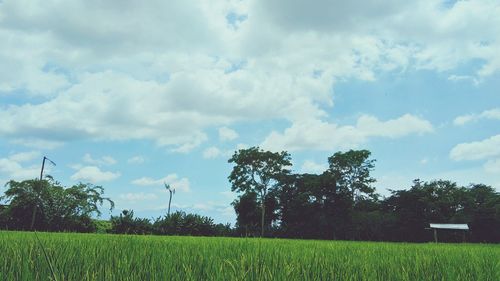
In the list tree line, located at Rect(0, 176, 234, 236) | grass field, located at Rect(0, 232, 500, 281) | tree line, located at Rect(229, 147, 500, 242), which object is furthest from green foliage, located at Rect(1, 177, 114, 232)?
grass field, located at Rect(0, 232, 500, 281)

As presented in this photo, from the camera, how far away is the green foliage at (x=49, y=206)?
115 ft

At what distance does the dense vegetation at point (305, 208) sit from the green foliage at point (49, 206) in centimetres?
8

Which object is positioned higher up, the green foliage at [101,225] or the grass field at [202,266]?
the green foliage at [101,225]

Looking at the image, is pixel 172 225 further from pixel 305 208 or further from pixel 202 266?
pixel 202 266

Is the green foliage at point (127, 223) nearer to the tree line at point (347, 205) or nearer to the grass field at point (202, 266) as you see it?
the tree line at point (347, 205)

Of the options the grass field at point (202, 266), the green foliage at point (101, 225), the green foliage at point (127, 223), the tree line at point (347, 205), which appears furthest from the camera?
the tree line at point (347, 205)

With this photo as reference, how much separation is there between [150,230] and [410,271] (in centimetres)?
2953

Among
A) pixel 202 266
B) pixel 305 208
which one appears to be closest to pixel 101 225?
pixel 305 208

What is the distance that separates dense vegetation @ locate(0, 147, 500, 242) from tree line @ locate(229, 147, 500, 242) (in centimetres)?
10

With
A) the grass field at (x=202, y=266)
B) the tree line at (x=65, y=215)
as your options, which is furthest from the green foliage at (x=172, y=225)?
the grass field at (x=202, y=266)

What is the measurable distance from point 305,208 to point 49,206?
28.8 meters

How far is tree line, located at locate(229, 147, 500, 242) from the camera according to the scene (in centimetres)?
4259

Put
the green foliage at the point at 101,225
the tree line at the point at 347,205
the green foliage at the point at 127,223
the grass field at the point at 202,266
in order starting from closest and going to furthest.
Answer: the grass field at the point at 202,266 → the green foliage at the point at 127,223 → the green foliage at the point at 101,225 → the tree line at the point at 347,205

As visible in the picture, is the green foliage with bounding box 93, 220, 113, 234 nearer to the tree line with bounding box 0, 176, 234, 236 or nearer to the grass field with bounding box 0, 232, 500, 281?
the tree line with bounding box 0, 176, 234, 236
